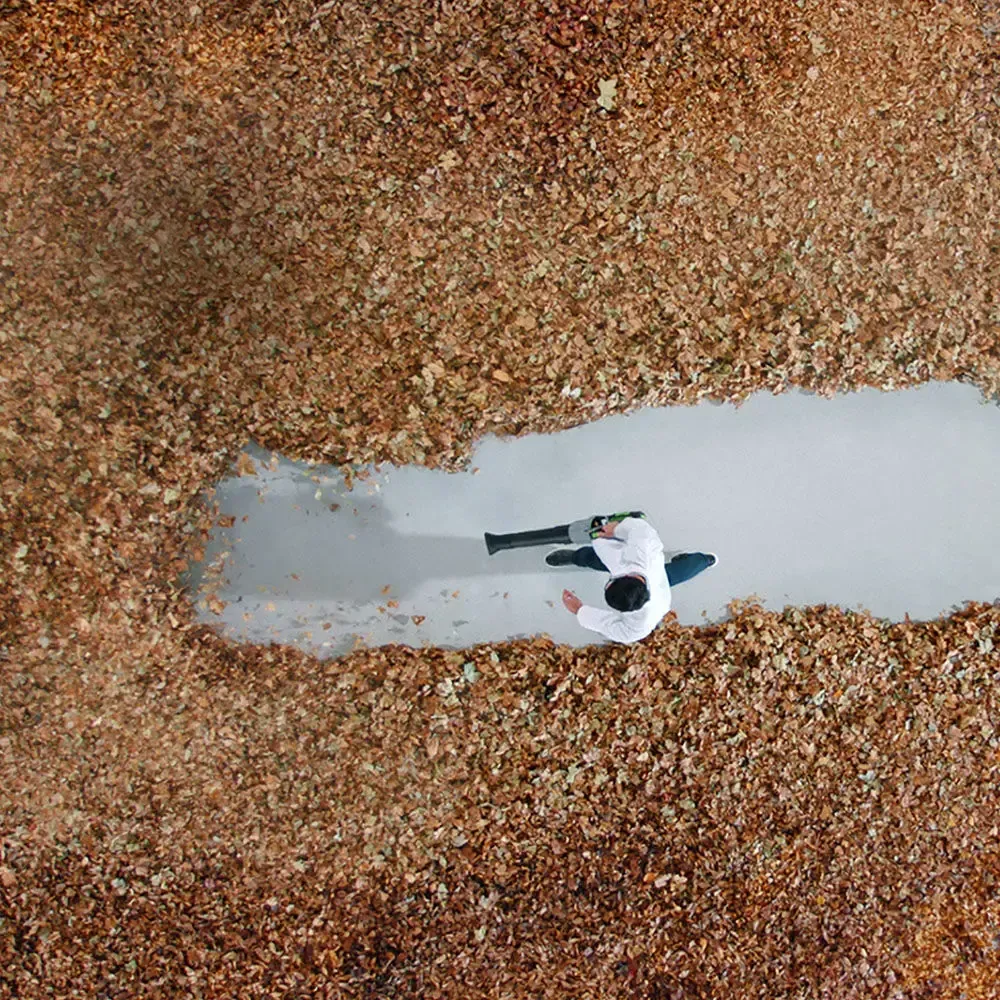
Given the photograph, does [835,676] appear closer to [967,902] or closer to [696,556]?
[696,556]

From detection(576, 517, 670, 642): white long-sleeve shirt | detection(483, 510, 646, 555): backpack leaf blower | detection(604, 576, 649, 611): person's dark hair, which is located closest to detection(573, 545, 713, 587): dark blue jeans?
detection(483, 510, 646, 555): backpack leaf blower

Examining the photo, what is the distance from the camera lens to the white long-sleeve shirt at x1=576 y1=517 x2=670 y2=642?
317cm

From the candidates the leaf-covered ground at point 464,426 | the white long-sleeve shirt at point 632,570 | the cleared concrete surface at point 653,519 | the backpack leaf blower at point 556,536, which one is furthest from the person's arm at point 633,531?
the leaf-covered ground at point 464,426

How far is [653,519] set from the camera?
12.9 feet

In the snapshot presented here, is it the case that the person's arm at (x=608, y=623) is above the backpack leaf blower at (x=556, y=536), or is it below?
below

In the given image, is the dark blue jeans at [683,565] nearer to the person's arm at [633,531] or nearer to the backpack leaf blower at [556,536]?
the backpack leaf blower at [556,536]

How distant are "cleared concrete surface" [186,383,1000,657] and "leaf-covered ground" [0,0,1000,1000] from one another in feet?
0.52

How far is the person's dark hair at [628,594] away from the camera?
3027 mm

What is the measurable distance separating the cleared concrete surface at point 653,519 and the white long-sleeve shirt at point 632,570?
524 mm

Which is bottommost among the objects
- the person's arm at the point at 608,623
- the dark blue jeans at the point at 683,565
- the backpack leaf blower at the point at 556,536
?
the person's arm at the point at 608,623

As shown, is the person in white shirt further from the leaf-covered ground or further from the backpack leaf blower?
the leaf-covered ground

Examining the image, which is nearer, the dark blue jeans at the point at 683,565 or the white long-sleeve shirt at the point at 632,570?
the white long-sleeve shirt at the point at 632,570

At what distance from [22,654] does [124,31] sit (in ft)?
10.2

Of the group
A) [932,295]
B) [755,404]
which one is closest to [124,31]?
[755,404]
